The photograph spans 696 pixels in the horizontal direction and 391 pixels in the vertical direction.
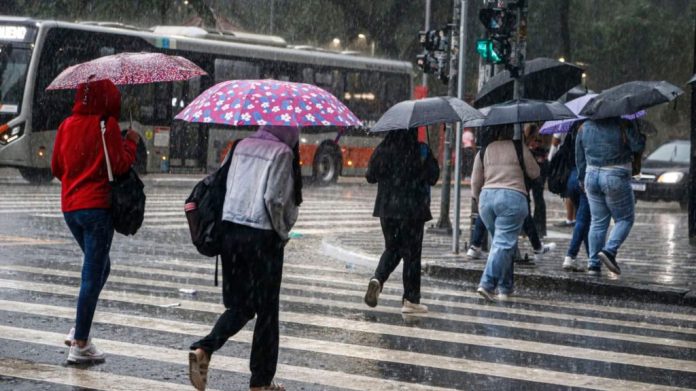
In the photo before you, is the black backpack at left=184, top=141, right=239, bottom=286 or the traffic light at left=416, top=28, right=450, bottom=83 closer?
the black backpack at left=184, top=141, right=239, bottom=286

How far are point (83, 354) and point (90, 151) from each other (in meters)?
1.22

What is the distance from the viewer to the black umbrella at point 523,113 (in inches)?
439

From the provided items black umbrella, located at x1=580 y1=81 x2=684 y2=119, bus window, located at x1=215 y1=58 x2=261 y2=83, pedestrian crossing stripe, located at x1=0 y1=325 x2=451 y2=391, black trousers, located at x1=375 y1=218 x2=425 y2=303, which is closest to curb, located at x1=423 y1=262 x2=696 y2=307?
black umbrella, located at x1=580 y1=81 x2=684 y2=119

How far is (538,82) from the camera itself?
1449 cm

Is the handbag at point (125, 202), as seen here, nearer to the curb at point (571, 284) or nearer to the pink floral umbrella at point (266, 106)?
the pink floral umbrella at point (266, 106)

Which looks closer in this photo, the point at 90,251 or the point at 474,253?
the point at 90,251

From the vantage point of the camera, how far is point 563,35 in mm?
41250

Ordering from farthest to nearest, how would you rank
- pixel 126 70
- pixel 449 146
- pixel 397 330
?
1. pixel 449 146
2. pixel 397 330
3. pixel 126 70

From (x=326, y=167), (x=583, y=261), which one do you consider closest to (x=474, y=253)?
(x=583, y=261)

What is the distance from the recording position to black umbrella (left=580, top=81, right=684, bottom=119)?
12.1 metres

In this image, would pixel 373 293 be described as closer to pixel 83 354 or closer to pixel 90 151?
pixel 83 354

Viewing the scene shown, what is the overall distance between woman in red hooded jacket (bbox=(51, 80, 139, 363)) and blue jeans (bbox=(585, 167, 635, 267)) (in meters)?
6.08

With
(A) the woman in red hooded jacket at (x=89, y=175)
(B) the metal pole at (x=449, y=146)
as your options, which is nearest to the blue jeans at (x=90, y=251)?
(A) the woman in red hooded jacket at (x=89, y=175)

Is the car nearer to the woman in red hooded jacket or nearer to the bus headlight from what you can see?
the bus headlight
